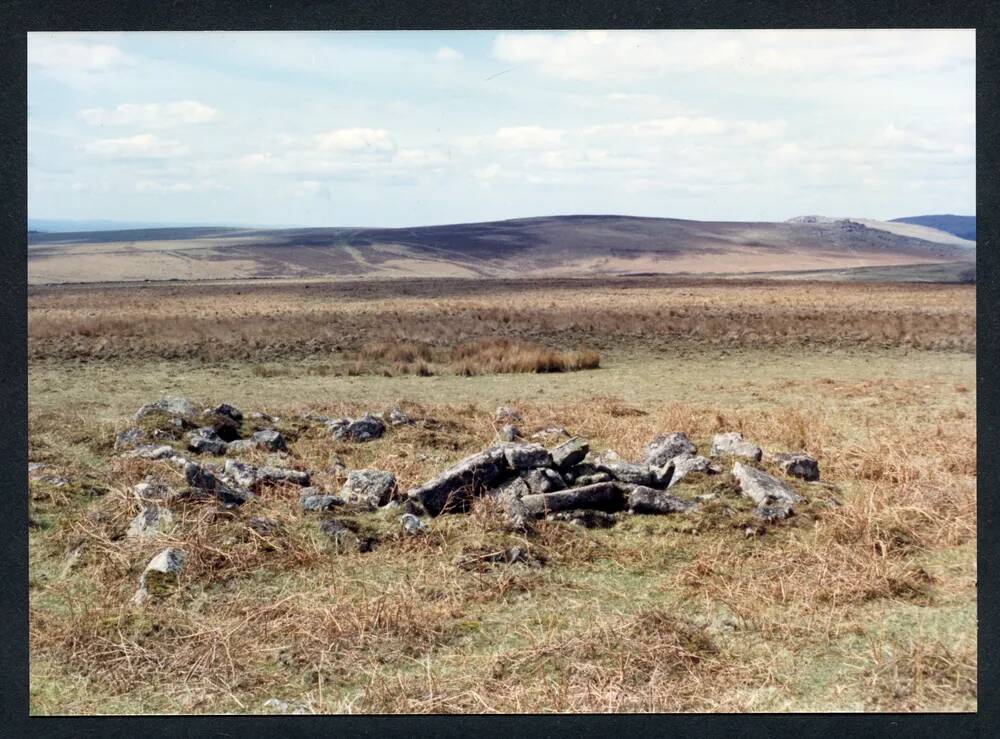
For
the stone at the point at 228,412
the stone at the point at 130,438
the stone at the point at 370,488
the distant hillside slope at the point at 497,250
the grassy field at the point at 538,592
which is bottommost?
the grassy field at the point at 538,592

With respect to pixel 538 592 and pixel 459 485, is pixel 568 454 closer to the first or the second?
pixel 459 485

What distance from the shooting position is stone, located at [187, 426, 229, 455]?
10.3 metres

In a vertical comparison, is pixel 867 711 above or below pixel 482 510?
below

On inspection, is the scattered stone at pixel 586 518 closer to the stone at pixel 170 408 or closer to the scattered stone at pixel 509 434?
the scattered stone at pixel 509 434

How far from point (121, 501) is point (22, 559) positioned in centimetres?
273

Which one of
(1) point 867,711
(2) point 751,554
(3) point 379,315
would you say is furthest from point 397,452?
(3) point 379,315

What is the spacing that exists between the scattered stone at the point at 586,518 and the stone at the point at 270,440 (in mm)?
3780

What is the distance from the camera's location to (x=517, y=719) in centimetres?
509

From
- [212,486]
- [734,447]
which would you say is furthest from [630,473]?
[212,486]

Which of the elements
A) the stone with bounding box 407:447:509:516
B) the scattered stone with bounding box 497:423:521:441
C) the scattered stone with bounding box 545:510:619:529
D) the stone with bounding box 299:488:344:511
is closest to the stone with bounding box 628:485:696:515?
the scattered stone with bounding box 545:510:619:529

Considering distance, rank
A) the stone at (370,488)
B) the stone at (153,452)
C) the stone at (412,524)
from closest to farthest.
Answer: the stone at (412,524), the stone at (370,488), the stone at (153,452)

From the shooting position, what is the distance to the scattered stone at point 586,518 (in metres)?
8.09

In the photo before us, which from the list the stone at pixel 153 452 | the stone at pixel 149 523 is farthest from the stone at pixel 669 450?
the stone at pixel 153 452
